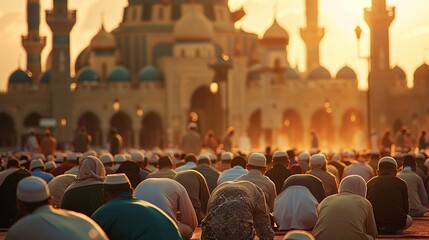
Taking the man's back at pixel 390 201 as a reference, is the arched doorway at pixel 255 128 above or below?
below

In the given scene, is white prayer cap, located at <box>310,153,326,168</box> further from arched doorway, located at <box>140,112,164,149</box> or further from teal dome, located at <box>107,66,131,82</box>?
arched doorway, located at <box>140,112,164,149</box>

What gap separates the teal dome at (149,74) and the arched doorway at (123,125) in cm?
193

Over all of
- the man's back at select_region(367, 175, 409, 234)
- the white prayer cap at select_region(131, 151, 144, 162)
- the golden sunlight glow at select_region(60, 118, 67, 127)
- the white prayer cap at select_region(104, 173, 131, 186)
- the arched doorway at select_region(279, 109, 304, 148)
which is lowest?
the arched doorway at select_region(279, 109, 304, 148)

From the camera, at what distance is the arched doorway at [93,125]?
60.0m

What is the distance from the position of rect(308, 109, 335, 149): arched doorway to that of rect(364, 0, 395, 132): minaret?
3.21 m

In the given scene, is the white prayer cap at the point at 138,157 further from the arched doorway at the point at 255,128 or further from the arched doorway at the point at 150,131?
the arched doorway at the point at 255,128

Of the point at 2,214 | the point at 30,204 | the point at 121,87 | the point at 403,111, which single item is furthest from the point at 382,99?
the point at 30,204

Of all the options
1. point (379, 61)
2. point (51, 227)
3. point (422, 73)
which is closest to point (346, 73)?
point (422, 73)

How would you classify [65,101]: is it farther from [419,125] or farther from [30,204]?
[30,204]

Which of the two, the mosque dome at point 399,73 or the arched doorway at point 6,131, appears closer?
the arched doorway at point 6,131

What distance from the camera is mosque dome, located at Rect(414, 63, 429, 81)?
62438mm

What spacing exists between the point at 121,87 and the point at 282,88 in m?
7.65

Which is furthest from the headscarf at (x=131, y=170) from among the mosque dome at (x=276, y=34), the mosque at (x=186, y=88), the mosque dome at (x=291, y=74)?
the mosque dome at (x=291, y=74)

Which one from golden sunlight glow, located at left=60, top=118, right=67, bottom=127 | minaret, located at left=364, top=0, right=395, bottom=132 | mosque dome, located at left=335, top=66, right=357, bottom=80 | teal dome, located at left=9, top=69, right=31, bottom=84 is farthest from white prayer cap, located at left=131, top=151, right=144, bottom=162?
mosque dome, located at left=335, top=66, right=357, bottom=80
